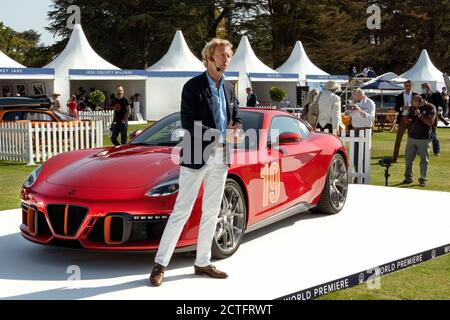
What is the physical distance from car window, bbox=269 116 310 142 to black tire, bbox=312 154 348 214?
0.53m

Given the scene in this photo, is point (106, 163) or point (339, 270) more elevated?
point (106, 163)

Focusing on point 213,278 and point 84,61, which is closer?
point 213,278

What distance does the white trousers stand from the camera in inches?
201

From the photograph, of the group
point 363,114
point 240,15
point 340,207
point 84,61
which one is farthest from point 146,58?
point 340,207

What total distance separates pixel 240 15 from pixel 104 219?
200ft

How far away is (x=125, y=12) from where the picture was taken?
59500 mm

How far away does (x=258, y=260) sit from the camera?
236 inches

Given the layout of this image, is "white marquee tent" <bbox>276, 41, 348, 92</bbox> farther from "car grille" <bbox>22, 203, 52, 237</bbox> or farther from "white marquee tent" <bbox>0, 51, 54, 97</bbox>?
"car grille" <bbox>22, 203, 52, 237</bbox>

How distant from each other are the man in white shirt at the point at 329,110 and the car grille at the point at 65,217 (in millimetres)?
8376

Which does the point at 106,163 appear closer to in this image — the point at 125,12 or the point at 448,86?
the point at 448,86

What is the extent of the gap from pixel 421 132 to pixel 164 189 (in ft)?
25.6

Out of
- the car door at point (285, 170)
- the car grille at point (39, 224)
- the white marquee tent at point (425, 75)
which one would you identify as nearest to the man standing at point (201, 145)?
the car grille at point (39, 224)

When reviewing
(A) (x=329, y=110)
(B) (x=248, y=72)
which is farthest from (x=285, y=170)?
(B) (x=248, y=72)

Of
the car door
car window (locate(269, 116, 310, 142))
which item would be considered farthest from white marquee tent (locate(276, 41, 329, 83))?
the car door
